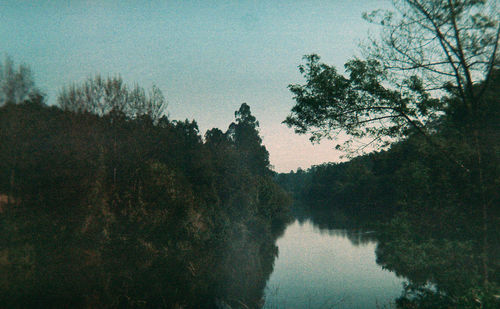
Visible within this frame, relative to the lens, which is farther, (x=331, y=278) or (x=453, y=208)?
(x=331, y=278)

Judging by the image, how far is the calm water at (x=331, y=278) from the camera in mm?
20938

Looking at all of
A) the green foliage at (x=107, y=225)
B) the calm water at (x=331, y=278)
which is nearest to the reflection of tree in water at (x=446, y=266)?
the calm water at (x=331, y=278)

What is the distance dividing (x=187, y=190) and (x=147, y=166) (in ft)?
15.7

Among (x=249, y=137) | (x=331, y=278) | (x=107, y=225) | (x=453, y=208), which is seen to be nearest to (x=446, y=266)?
(x=453, y=208)

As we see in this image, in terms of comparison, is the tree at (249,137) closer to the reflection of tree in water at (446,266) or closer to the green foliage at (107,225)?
the green foliage at (107,225)

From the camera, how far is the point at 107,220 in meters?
26.0

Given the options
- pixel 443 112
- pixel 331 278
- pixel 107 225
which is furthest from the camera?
pixel 331 278

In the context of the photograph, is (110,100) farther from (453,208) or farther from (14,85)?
(453,208)

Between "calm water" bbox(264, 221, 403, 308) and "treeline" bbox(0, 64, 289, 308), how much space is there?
1643 millimetres

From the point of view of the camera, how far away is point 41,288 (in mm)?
18125

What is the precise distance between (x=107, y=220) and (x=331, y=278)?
17.5 meters

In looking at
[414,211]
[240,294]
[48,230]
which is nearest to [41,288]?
[48,230]

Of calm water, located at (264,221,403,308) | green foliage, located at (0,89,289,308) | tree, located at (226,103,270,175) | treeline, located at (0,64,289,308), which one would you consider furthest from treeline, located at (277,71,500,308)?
tree, located at (226,103,270,175)

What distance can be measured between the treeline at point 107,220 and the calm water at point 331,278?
1.64 m
